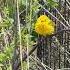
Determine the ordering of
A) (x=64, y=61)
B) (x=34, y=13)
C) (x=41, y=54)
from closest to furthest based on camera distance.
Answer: (x=34, y=13)
(x=64, y=61)
(x=41, y=54)

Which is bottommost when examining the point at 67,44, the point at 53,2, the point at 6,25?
the point at 67,44

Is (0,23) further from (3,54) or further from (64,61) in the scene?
(64,61)

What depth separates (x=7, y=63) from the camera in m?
1.40

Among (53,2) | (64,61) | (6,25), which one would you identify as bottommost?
(64,61)

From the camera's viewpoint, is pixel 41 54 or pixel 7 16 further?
pixel 41 54

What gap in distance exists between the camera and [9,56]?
124 cm

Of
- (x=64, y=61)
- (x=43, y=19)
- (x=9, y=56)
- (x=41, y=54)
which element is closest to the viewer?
(x=43, y=19)

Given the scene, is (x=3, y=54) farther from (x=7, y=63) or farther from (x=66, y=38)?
(x=66, y=38)

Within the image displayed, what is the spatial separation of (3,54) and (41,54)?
50.2 inches

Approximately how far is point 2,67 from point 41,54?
116cm

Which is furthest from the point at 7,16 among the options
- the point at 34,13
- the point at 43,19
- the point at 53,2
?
the point at 43,19

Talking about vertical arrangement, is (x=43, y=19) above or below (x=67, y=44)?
above

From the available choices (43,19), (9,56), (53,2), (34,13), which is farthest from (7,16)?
(43,19)

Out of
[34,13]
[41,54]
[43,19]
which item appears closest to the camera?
[43,19]
